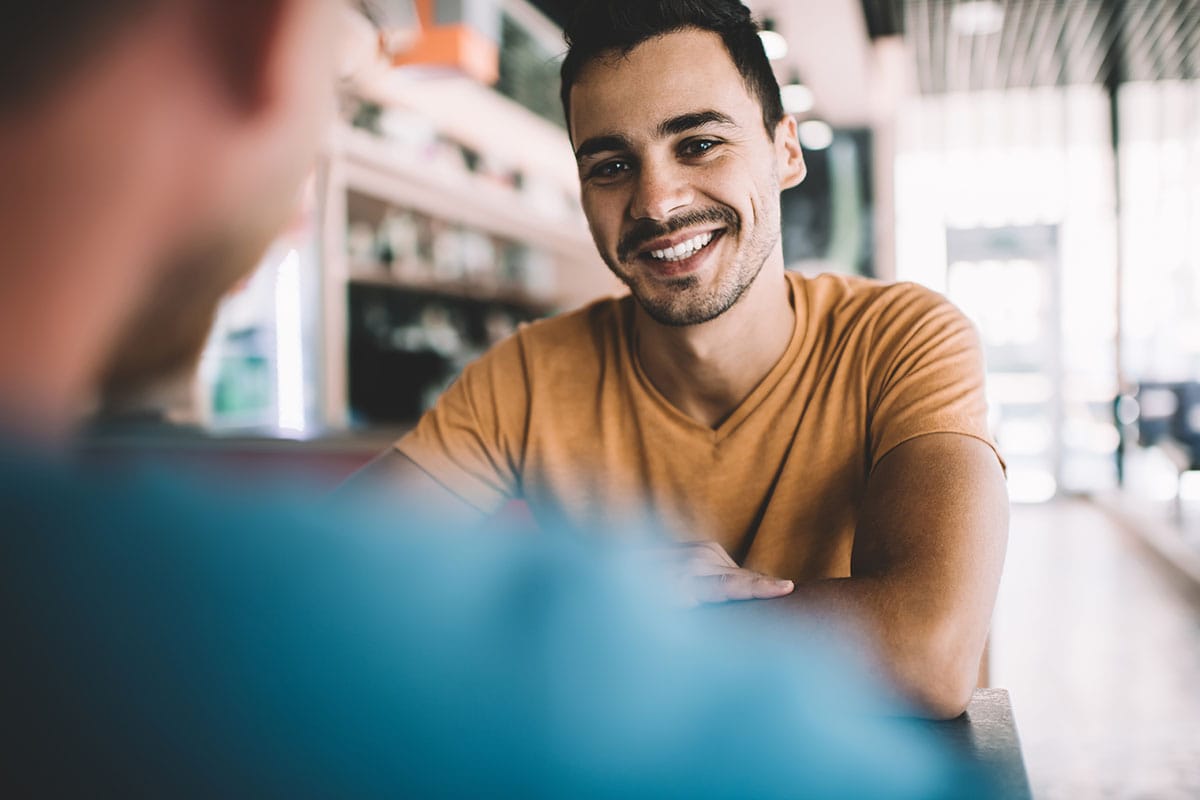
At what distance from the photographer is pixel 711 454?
4.86 feet

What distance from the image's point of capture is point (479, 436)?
161 centimetres

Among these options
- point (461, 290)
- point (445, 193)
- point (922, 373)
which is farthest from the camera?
point (461, 290)

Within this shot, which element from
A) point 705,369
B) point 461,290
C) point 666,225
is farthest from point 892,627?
point 461,290

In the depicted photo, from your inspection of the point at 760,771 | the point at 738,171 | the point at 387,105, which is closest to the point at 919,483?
the point at 738,171

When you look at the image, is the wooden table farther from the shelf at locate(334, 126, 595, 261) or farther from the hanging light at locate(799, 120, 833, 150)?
the hanging light at locate(799, 120, 833, 150)

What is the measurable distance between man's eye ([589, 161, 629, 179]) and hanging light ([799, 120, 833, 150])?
642 centimetres

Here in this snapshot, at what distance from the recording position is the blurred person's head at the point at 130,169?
237 millimetres

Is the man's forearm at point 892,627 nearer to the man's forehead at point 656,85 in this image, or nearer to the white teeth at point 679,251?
the white teeth at point 679,251

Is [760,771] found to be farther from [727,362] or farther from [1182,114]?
[1182,114]

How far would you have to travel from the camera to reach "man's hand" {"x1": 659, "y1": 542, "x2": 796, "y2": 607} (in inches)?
43.3

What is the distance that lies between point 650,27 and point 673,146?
175 millimetres

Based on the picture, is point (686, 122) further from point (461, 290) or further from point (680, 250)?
point (461, 290)

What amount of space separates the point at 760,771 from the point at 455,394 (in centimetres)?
131

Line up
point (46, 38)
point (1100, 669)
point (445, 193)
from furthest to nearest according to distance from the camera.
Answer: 1. point (445, 193)
2. point (1100, 669)
3. point (46, 38)
